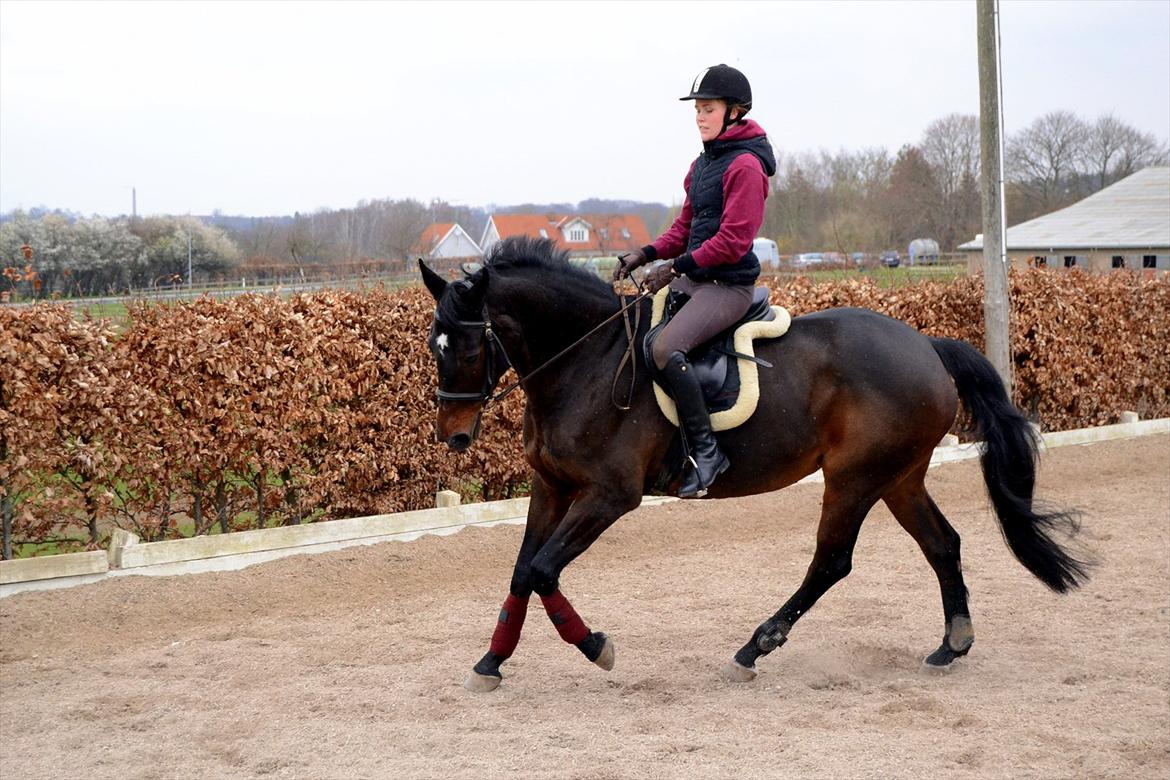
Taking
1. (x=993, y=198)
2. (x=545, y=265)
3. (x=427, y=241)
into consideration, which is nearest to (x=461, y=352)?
(x=545, y=265)

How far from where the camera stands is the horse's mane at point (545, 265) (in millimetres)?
5594

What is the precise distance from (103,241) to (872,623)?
29.9ft

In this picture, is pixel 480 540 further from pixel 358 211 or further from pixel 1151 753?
pixel 358 211

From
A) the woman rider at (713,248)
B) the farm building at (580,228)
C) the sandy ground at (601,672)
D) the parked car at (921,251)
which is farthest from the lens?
the parked car at (921,251)

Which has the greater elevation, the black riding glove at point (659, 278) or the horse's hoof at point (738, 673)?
the black riding glove at point (659, 278)

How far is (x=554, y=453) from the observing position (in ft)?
17.9

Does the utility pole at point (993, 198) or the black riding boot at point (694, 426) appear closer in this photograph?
the black riding boot at point (694, 426)

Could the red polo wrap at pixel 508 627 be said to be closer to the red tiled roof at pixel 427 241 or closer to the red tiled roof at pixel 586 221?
the red tiled roof at pixel 427 241

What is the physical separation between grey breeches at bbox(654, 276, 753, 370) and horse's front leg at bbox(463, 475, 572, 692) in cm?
93

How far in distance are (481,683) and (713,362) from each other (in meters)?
2.06

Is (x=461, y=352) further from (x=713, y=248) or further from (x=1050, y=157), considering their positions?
(x=1050, y=157)

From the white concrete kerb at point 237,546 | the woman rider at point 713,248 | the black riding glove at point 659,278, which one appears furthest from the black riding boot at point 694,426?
the white concrete kerb at point 237,546

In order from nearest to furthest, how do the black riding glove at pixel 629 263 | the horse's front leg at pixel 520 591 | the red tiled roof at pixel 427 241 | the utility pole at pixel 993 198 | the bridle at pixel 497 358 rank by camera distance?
the bridle at pixel 497 358
the horse's front leg at pixel 520 591
the black riding glove at pixel 629 263
the utility pole at pixel 993 198
the red tiled roof at pixel 427 241

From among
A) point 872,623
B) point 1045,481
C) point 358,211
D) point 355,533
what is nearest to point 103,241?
point 355,533
